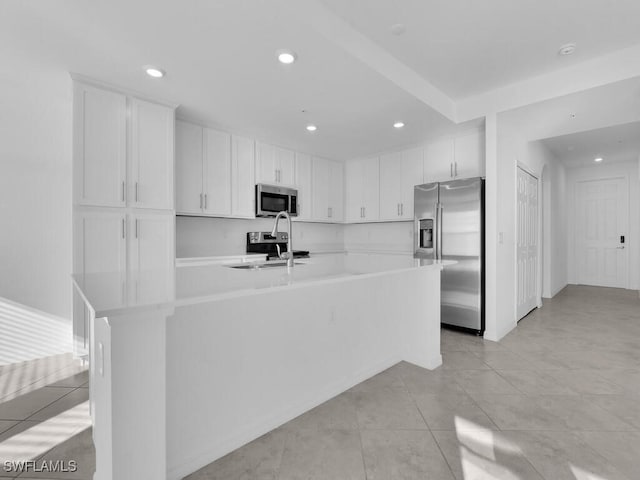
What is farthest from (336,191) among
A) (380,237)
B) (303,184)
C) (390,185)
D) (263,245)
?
(263,245)

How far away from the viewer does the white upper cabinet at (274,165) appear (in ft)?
13.3

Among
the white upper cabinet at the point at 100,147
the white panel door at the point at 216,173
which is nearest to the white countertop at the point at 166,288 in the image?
the white upper cabinet at the point at 100,147

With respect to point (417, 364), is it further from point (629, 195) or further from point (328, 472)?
point (629, 195)

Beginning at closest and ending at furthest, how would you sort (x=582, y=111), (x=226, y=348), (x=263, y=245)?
(x=226, y=348) → (x=582, y=111) → (x=263, y=245)

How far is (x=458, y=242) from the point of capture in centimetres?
360

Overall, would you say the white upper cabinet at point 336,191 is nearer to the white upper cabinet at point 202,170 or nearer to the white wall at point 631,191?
the white upper cabinet at point 202,170

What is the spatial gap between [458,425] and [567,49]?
9.33 ft

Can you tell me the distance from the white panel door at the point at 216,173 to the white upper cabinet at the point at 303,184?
1.10 metres

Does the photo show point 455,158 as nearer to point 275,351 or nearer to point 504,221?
point 504,221

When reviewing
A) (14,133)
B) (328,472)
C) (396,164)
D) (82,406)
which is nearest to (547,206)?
(396,164)

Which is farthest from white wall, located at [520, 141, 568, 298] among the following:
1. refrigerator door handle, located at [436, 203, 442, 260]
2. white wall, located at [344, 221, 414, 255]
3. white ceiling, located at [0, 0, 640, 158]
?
white ceiling, located at [0, 0, 640, 158]

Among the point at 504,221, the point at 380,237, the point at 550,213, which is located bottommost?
the point at 380,237

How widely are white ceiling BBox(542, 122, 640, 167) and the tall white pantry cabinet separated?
4909mm

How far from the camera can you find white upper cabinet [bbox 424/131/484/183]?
147 inches
